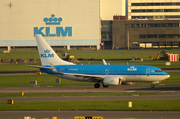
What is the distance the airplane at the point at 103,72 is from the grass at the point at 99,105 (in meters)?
13.8

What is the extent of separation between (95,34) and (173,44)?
50.0 m

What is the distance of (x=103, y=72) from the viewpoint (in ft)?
165

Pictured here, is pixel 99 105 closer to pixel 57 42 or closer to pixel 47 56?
pixel 47 56

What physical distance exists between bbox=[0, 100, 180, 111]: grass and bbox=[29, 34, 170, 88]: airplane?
13802 millimetres

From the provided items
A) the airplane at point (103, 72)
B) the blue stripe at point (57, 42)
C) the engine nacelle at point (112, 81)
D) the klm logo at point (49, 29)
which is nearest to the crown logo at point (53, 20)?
the klm logo at point (49, 29)

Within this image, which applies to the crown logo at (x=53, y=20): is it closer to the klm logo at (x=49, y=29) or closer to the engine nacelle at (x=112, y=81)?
the klm logo at (x=49, y=29)

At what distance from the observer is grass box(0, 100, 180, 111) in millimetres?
31047

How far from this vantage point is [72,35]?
18788 centimetres

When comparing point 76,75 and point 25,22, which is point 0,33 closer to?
point 25,22

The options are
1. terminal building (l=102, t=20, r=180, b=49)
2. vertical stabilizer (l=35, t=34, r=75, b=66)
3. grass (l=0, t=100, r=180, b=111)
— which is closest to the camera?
grass (l=0, t=100, r=180, b=111)

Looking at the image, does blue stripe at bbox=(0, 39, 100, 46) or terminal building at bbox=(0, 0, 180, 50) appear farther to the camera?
blue stripe at bbox=(0, 39, 100, 46)

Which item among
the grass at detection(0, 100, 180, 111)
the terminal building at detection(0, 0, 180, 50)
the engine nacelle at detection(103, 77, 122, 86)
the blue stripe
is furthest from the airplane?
the terminal building at detection(0, 0, 180, 50)

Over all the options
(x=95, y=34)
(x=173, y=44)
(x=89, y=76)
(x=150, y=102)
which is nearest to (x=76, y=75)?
(x=89, y=76)

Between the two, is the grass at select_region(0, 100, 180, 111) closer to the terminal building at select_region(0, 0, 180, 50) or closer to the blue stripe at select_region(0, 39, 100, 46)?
the blue stripe at select_region(0, 39, 100, 46)
